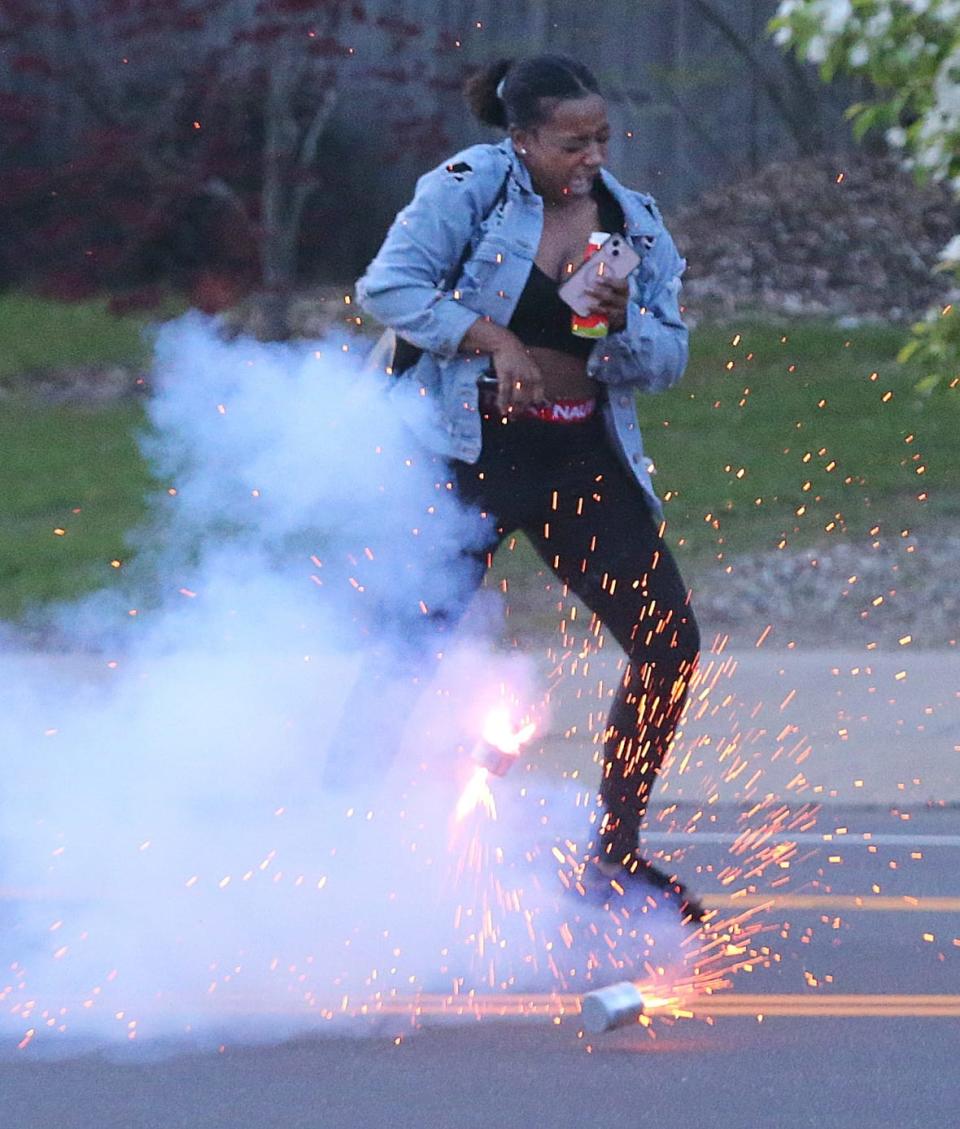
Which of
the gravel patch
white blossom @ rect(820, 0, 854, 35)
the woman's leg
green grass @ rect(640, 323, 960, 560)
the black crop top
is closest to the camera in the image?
the black crop top

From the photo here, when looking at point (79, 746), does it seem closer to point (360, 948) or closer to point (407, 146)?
point (360, 948)

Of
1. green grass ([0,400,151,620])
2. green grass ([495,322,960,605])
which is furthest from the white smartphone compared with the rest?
green grass ([0,400,151,620])

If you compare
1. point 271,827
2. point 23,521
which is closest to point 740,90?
point 23,521

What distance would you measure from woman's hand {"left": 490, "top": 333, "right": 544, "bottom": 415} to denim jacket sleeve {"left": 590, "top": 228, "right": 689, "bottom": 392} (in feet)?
0.61

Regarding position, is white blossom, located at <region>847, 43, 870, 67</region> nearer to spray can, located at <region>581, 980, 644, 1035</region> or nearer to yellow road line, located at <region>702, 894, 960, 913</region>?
yellow road line, located at <region>702, 894, 960, 913</region>

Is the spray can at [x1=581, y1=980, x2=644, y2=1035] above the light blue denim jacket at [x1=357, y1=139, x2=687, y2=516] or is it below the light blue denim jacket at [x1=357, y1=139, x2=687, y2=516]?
below

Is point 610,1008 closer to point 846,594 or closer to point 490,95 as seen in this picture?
point 490,95

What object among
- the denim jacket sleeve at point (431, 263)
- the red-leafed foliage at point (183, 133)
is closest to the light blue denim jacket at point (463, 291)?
the denim jacket sleeve at point (431, 263)

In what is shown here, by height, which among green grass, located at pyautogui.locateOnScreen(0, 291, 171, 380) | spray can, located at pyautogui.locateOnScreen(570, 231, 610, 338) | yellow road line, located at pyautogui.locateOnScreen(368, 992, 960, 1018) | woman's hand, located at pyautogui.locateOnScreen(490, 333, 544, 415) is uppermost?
spray can, located at pyautogui.locateOnScreen(570, 231, 610, 338)

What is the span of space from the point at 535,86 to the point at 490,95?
18 centimetres

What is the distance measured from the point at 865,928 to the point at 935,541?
4.67m

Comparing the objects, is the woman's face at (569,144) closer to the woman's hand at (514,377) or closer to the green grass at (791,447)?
the woman's hand at (514,377)

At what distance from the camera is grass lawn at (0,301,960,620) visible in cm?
946

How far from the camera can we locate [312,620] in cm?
491
